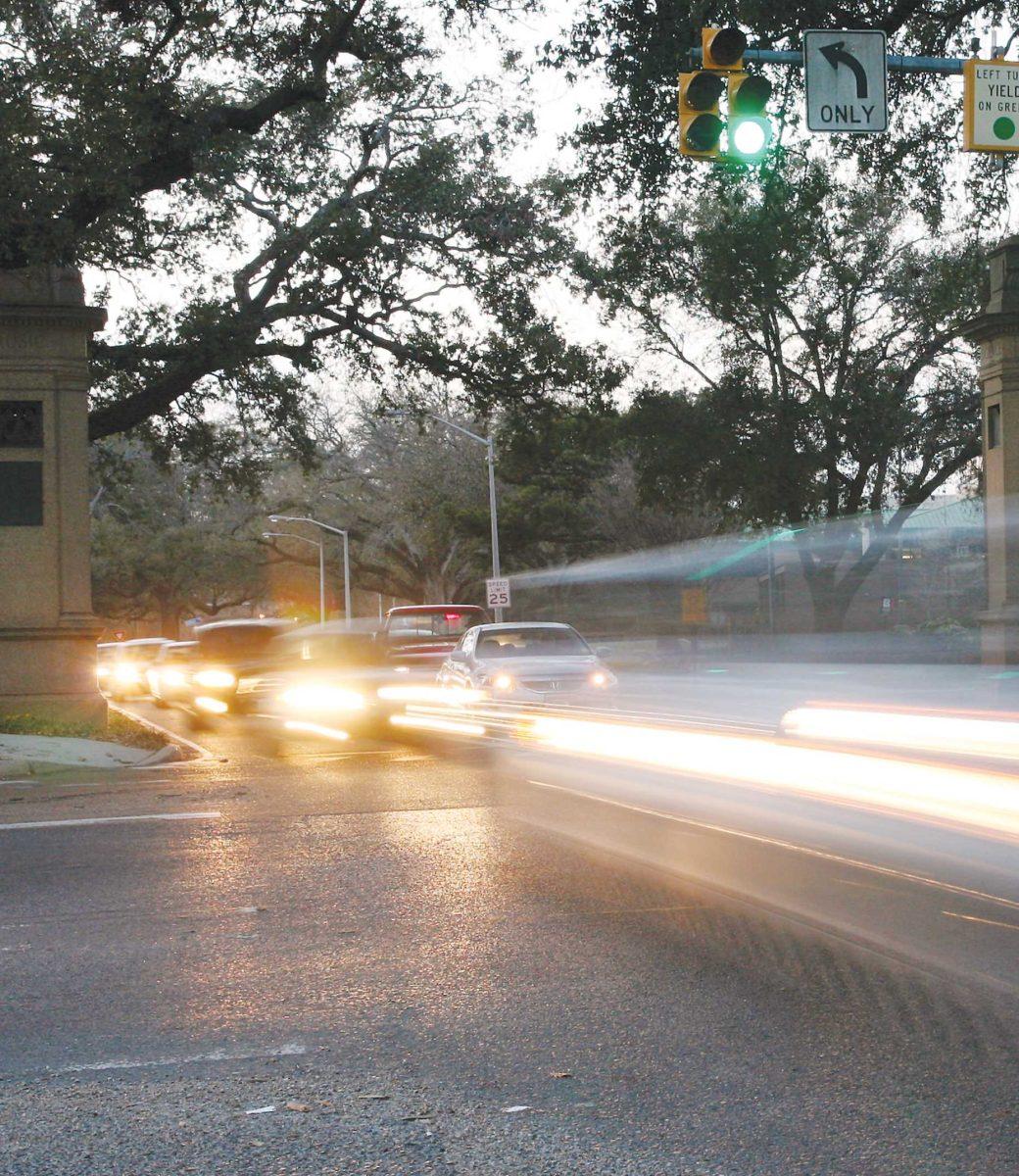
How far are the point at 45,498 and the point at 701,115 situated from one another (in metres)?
12.1

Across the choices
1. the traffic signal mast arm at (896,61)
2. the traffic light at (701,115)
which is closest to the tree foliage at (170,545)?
the traffic signal mast arm at (896,61)

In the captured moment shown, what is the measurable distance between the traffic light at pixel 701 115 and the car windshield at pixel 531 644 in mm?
8296

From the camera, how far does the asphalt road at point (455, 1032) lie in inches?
164

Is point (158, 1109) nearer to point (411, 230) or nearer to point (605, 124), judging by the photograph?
point (605, 124)

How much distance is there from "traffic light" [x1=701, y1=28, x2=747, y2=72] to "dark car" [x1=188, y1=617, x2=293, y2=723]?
14749 millimetres

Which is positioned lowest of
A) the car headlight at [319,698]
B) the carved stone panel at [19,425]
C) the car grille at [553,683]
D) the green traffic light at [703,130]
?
the car headlight at [319,698]

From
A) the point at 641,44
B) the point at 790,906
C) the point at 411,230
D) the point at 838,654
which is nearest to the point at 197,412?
the point at 411,230

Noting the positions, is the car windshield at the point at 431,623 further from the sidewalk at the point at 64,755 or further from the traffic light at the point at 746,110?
the traffic light at the point at 746,110

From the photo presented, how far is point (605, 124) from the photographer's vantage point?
17781mm

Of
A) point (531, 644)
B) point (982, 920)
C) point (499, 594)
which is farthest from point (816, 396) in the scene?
point (982, 920)

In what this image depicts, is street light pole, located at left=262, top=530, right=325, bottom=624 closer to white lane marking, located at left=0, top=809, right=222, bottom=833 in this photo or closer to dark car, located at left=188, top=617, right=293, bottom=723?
dark car, located at left=188, top=617, right=293, bottom=723

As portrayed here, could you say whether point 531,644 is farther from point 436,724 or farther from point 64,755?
point 64,755

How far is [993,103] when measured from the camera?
12453mm

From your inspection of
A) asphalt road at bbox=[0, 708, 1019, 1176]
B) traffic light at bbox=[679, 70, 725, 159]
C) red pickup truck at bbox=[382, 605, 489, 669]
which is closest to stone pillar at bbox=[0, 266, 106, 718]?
red pickup truck at bbox=[382, 605, 489, 669]
